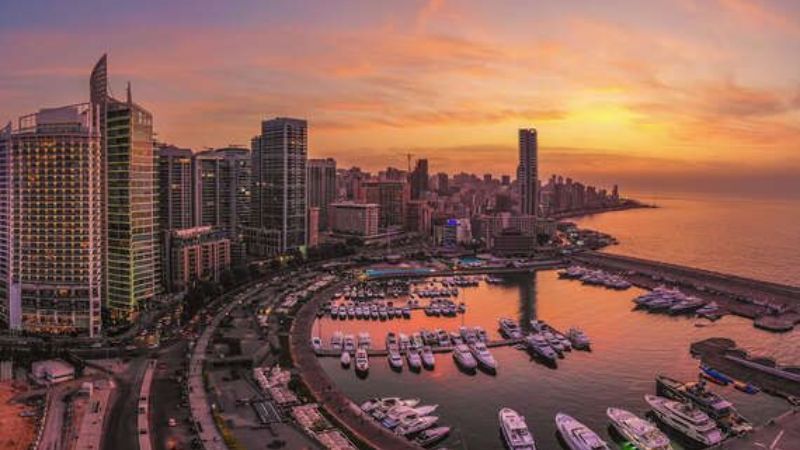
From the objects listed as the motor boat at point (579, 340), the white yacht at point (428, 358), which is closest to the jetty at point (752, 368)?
the motor boat at point (579, 340)

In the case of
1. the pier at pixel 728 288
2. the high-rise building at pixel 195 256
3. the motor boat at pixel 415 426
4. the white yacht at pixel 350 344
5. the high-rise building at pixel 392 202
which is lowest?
the motor boat at pixel 415 426

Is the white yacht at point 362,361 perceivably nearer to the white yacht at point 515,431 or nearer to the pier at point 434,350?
the pier at point 434,350

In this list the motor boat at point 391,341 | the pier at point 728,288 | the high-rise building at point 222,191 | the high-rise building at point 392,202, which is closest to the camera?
the motor boat at point 391,341

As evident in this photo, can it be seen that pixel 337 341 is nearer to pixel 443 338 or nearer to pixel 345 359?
pixel 345 359

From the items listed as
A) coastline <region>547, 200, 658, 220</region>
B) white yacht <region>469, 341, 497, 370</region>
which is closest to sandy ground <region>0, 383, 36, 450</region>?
white yacht <region>469, 341, 497, 370</region>

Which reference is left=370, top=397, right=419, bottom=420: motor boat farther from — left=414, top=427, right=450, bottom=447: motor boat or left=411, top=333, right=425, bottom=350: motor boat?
left=411, top=333, right=425, bottom=350: motor boat
